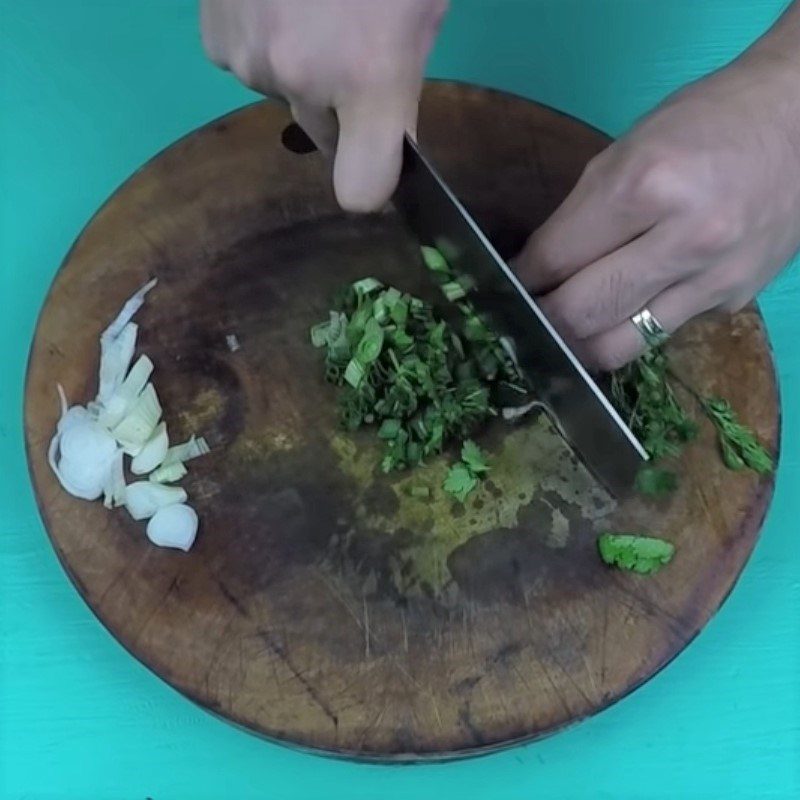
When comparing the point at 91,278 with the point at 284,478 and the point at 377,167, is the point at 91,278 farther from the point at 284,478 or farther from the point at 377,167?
the point at 377,167

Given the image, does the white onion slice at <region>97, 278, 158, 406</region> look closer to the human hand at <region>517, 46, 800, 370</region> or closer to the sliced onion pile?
the sliced onion pile

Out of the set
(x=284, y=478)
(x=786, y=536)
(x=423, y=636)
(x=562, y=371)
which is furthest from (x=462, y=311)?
(x=786, y=536)

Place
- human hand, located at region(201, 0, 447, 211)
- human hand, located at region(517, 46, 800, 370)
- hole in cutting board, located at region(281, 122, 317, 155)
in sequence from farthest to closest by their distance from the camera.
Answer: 1. hole in cutting board, located at region(281, 122, 317, 155)
2. human hand, located at region(517, 46, 800, 370)
3. human hand, located at region(201, 0, 447, 211)

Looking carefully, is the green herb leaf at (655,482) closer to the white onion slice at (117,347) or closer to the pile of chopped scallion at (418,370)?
the pile of chopped scallion at (418,370)

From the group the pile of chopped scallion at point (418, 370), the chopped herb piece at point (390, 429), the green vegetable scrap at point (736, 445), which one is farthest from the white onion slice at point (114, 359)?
the green vegetable scrap at point (736, 445)

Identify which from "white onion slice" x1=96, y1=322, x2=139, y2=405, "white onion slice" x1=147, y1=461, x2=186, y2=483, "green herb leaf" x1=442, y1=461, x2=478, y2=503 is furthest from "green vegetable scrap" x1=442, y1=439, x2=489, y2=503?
"white onion slice" x1=96, y1=322, x2=139, y2=405

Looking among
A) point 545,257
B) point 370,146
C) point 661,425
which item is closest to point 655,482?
point 661,425
